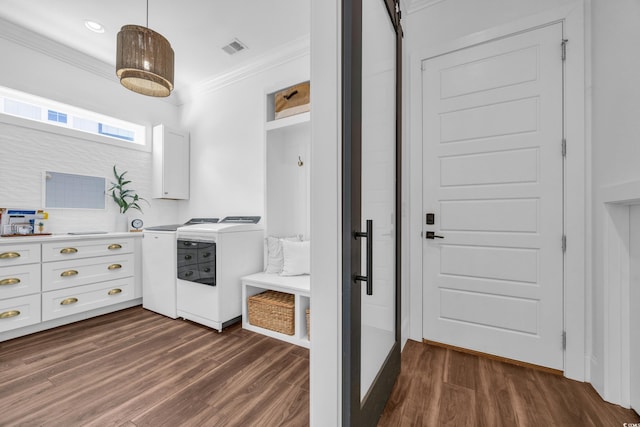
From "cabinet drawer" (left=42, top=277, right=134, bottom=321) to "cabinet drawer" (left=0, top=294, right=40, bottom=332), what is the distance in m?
0.06

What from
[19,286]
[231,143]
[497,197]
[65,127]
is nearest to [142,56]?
[231,143]

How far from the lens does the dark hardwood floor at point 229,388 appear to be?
1.40 m

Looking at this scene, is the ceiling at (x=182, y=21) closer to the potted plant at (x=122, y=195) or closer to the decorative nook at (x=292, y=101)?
the decorative nook at (x=292, y=101)

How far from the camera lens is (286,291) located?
2.30 m

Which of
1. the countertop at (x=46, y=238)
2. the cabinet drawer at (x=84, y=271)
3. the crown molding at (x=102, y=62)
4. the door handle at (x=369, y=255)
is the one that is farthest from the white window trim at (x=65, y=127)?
the door handle at (x=369, y=255)

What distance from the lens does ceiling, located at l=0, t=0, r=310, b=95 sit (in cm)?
236

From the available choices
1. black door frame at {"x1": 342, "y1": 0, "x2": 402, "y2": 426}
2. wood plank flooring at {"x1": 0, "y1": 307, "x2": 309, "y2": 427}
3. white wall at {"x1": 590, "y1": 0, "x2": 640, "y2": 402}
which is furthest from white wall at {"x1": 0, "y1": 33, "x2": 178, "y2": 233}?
white wall at {"x1": 590, "y1": 0, "x2": 640, "y2": 402}

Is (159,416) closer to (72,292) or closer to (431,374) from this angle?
(431,374)

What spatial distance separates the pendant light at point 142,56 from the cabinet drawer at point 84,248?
163cm

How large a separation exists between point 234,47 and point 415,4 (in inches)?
74.1

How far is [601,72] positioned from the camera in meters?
1.56

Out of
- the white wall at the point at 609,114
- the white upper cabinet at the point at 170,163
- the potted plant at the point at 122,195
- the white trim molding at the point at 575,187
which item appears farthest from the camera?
the white upper cabinet at the point at 170,163

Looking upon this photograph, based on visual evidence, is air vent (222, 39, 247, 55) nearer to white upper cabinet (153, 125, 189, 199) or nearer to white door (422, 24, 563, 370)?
white upper cabinet (153, 125, 189, 199)

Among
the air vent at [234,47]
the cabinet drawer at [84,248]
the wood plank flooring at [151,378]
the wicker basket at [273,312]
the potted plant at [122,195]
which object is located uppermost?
the air vent at [234,47]
